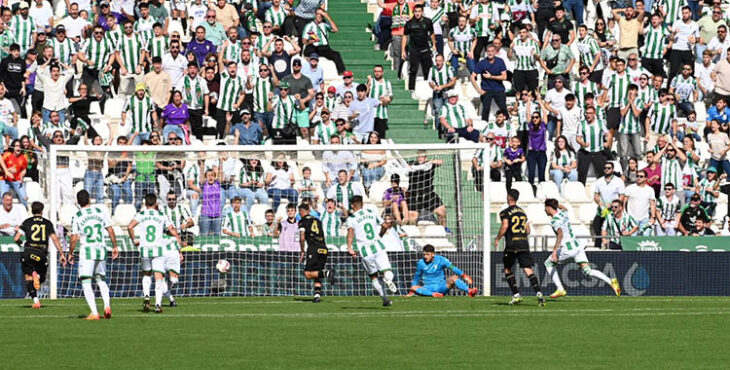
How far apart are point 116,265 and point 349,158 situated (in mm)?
4897

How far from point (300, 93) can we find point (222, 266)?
518cm

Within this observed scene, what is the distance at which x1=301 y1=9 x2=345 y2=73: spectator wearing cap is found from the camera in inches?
1249

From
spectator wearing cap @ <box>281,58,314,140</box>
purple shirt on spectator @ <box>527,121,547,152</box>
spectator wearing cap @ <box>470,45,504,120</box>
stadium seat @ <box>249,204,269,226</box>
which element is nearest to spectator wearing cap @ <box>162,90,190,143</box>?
spectator wearing cap @ <box>281,58,314,140</box>

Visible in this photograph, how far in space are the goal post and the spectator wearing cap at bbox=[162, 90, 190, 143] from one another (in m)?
1.52

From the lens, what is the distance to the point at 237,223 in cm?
2702

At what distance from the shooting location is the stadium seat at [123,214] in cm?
2672

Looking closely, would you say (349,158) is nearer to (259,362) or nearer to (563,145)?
(563,145)

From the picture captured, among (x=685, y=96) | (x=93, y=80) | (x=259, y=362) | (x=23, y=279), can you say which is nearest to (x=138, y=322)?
(x=259, y=362)

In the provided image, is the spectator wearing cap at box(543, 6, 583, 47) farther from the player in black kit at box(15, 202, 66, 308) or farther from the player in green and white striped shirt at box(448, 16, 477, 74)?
the player in black kit at box(15, 202, 66, 308)

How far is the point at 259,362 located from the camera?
14.8 m

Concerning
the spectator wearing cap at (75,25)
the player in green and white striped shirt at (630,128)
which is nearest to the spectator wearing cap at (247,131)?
the spectator wearing cap at (75,25)

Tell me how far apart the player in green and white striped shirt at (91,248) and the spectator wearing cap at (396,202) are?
7.88 meters

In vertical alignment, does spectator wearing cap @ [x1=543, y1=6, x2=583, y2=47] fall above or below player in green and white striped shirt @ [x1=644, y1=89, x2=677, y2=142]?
above

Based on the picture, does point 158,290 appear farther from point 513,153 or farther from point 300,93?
point 513,153
